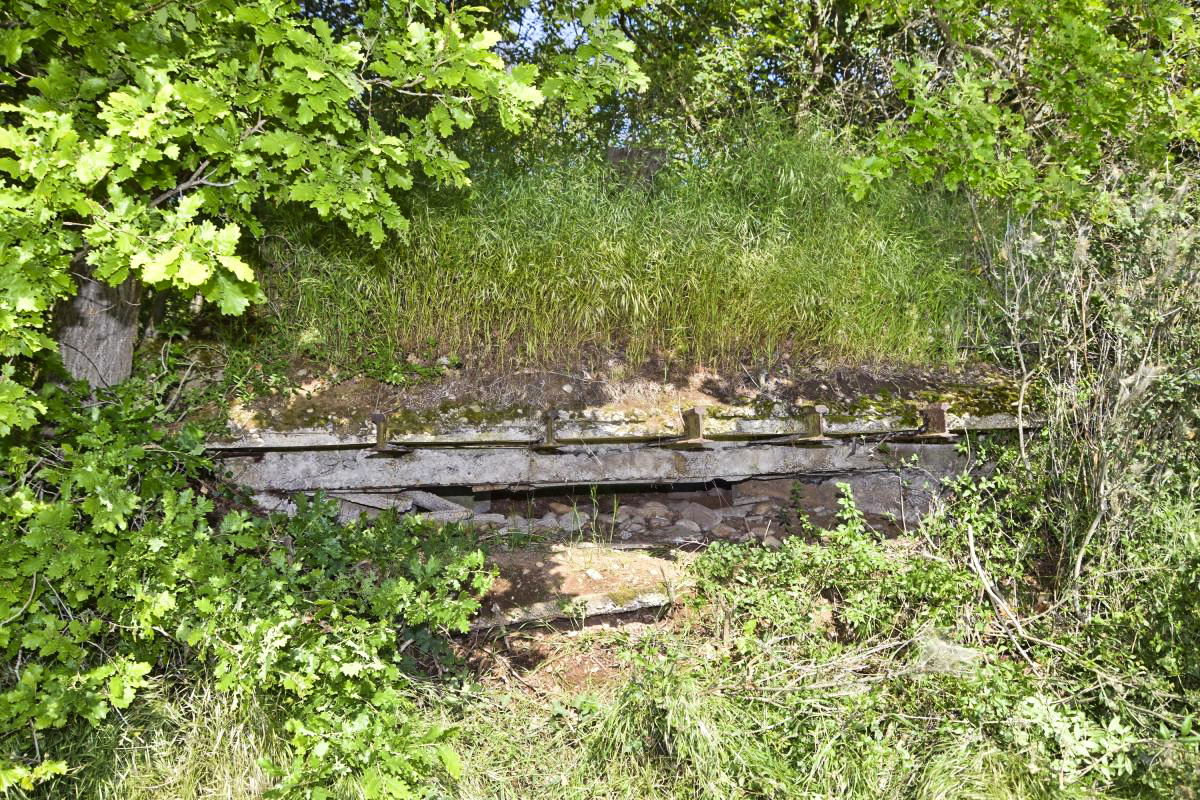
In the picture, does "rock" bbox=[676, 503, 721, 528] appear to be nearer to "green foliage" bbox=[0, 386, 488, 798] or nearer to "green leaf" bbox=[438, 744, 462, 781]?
"green foliage" bbox=[0, 386, 488, 798]

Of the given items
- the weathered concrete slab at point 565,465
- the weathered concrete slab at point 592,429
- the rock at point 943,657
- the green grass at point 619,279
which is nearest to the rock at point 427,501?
the weathered concrete slab at point 565,465

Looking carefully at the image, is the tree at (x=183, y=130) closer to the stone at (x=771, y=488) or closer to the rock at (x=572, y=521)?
the rock at (x=572, y=521)

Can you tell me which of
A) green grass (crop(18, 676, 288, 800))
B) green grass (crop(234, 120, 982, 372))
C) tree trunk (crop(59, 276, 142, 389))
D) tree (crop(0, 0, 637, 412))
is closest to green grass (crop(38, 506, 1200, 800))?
green grass (crop(18, 676, 288, 800))

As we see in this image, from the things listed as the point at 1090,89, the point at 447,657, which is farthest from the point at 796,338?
the point at 447,657

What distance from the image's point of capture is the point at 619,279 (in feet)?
16.8

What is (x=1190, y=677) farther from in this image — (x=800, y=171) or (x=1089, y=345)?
(x=800, y=171)

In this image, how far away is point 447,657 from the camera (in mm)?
3945

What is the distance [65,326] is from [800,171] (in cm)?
488

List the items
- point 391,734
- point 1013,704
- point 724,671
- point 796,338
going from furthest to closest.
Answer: point 796,338 → point 724,671 → point 1013,704 → point 391,734

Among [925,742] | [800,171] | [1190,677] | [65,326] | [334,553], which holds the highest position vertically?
[800,171]

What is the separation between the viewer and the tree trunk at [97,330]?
4.13m

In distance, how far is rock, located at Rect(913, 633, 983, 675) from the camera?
3709 mm

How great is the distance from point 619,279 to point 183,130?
105 inches

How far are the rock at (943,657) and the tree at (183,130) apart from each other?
10.2ft
